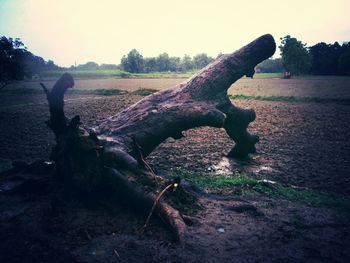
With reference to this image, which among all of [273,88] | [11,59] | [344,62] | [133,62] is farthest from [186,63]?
[11,59]

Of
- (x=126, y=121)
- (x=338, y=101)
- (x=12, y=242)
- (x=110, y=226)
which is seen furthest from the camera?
(x=338, y=101)

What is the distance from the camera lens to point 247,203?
5.06 metres

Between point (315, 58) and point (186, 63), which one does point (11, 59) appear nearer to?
point (315, 58)

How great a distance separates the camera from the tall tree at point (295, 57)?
6384 centimetres

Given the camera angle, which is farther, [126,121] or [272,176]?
[272,176]

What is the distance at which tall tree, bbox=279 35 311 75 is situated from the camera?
63844mm

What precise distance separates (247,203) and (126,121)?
122 inches

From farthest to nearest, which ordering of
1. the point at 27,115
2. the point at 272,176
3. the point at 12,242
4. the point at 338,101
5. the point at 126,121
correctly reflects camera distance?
the point at 338,101 → the point at 27,115 → the point at 272,176 → the point at 126,121 → the point at 12,242

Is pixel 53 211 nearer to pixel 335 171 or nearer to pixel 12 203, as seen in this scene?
pixel 12 203

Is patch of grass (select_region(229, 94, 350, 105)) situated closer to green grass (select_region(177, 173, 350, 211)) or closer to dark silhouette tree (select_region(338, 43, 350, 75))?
green grass (select_region(177, 173, 350, 211))

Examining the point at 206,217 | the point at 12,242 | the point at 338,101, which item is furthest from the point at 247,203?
the point at 338,101

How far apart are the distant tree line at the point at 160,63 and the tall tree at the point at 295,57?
71528 millimetres

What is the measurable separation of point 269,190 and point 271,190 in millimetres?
45

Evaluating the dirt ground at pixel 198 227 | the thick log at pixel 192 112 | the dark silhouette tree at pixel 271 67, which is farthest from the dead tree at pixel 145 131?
the dark silhouette tree at pixel 271 67
